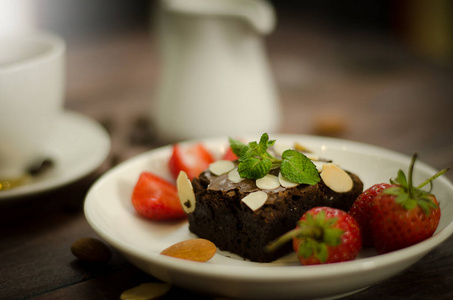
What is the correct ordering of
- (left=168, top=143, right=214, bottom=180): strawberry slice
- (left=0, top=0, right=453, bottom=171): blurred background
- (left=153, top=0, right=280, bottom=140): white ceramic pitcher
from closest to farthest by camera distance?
1. (left=168, top=143, right=214, bottom=180): strawberry slice
2. (left=153, top=0, right=280, bottom=140): white ceramic pitcher
3. (left=0, top=0, right=453, bottom=171): blurred background

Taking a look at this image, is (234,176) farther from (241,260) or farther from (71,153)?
(71,153)

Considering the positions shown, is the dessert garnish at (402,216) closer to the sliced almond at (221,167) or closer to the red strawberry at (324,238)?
the red strawberry at (324,238)

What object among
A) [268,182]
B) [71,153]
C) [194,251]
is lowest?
[71,153]

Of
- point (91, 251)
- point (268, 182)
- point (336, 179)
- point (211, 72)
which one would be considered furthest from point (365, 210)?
point (211, 72)

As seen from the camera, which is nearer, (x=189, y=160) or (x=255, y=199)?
(x=255, y=199)

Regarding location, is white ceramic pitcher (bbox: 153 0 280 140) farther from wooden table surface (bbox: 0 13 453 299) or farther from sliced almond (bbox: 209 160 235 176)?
sliced almond (bbox: 209 160 235 176)

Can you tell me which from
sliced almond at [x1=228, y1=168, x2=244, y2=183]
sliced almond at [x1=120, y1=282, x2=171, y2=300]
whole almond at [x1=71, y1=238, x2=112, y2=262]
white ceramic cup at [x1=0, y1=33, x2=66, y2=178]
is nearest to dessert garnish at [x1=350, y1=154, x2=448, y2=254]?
sliced almond at [x1=228, y1=168, x2=244, y2=183]

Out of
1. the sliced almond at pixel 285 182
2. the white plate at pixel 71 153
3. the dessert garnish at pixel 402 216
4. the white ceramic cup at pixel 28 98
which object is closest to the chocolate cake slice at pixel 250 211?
the sliced almond at pixel 285 182
